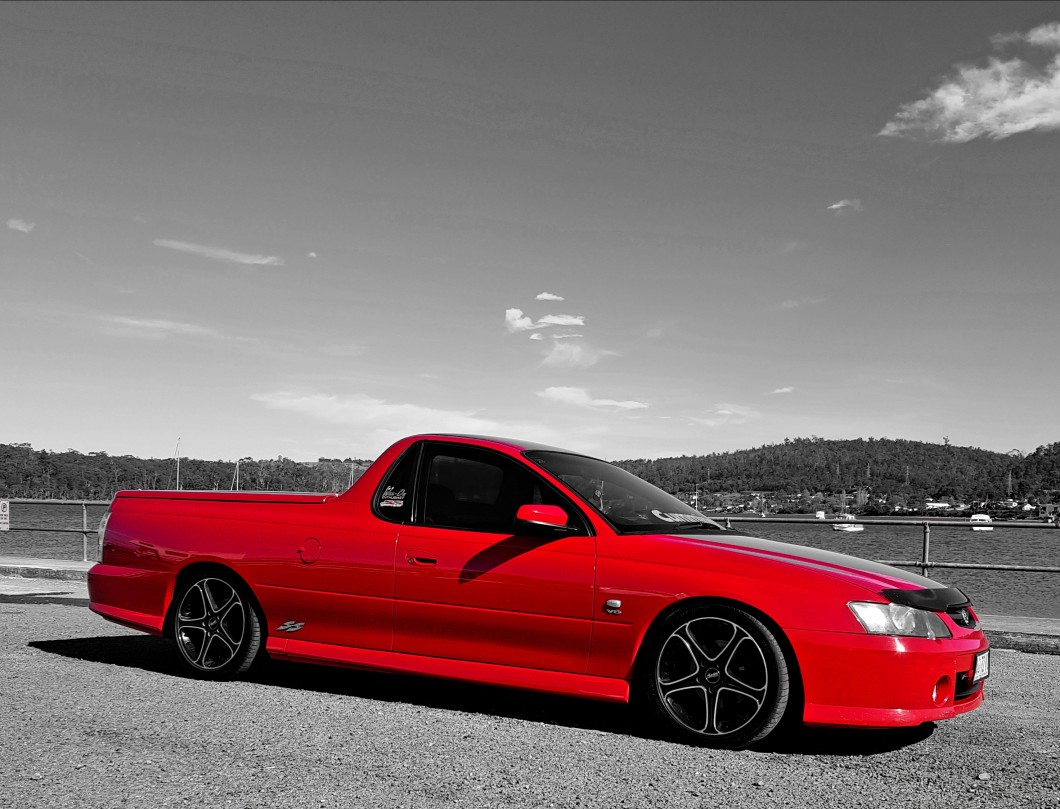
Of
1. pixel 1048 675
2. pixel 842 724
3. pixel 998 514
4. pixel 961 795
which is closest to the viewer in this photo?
pixel 961 795

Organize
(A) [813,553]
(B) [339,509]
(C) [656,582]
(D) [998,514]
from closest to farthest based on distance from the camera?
Answer: 1. (C) [656,582]
2. (A) [813,553]
3. (B) [339,509]
4. (D) [998,514]

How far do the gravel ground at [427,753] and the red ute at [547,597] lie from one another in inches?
9.2

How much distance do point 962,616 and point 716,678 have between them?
125 centimetres

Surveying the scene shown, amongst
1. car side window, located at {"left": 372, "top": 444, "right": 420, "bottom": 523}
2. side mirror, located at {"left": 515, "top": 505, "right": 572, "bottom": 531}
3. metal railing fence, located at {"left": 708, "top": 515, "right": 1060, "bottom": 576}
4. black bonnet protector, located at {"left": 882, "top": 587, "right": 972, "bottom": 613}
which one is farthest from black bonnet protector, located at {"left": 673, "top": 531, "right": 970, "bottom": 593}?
metal railing fence, located at {"left": 708, "top": 515, "right": 1060, "bottom": 576}

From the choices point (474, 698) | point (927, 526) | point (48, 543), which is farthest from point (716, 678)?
point (48, 543)

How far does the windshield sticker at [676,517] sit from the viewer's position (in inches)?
204

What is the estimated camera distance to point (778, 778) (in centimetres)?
385

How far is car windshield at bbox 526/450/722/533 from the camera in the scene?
497 cm

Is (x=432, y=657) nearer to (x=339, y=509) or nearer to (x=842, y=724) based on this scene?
(x=339, y=509)

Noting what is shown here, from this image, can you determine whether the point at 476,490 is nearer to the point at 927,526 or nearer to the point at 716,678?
the point at 716,678

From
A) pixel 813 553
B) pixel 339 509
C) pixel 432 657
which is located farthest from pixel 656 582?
pixel 339 509

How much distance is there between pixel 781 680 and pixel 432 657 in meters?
1.80

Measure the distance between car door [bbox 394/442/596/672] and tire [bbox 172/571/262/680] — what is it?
1.08 meters

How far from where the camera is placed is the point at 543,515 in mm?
4641
